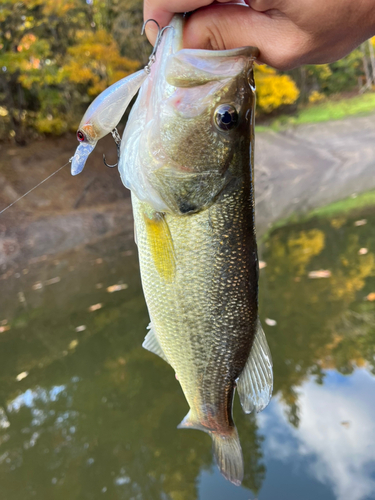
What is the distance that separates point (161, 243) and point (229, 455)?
3.27 feet

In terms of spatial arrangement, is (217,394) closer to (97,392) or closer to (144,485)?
(144,485)

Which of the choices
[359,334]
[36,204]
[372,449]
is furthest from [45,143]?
[372,449]

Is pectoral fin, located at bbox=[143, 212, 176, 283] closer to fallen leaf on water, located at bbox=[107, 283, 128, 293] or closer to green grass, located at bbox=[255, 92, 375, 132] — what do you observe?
fallen leaf on water, located at bbox=[107, 283, 128, 293]

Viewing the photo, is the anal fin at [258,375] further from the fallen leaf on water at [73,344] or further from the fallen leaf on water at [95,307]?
the fallen leaf on water at [95,307]

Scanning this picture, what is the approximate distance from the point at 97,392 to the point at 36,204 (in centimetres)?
794

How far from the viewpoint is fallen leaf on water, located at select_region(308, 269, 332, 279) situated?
4729 millimetres

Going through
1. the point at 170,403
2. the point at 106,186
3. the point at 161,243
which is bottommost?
the point at 170,403

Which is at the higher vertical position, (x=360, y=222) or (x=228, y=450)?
(x=228, y=450)

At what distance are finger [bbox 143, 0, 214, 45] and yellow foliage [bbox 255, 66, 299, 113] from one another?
1515 centimetres

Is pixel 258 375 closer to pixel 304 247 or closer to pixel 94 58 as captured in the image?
pixel 304 247

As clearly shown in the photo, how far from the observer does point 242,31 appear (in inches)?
48.4

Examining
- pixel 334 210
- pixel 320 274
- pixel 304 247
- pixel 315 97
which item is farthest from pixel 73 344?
pixel 315 97

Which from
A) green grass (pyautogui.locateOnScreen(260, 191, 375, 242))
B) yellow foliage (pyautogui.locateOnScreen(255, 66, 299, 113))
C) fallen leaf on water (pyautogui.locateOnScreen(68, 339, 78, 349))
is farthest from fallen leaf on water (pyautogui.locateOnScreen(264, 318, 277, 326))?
yellow foliage (pyautogui.locateOnScreen(255, 66, 299, 113))

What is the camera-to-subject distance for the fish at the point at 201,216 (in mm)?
1183
